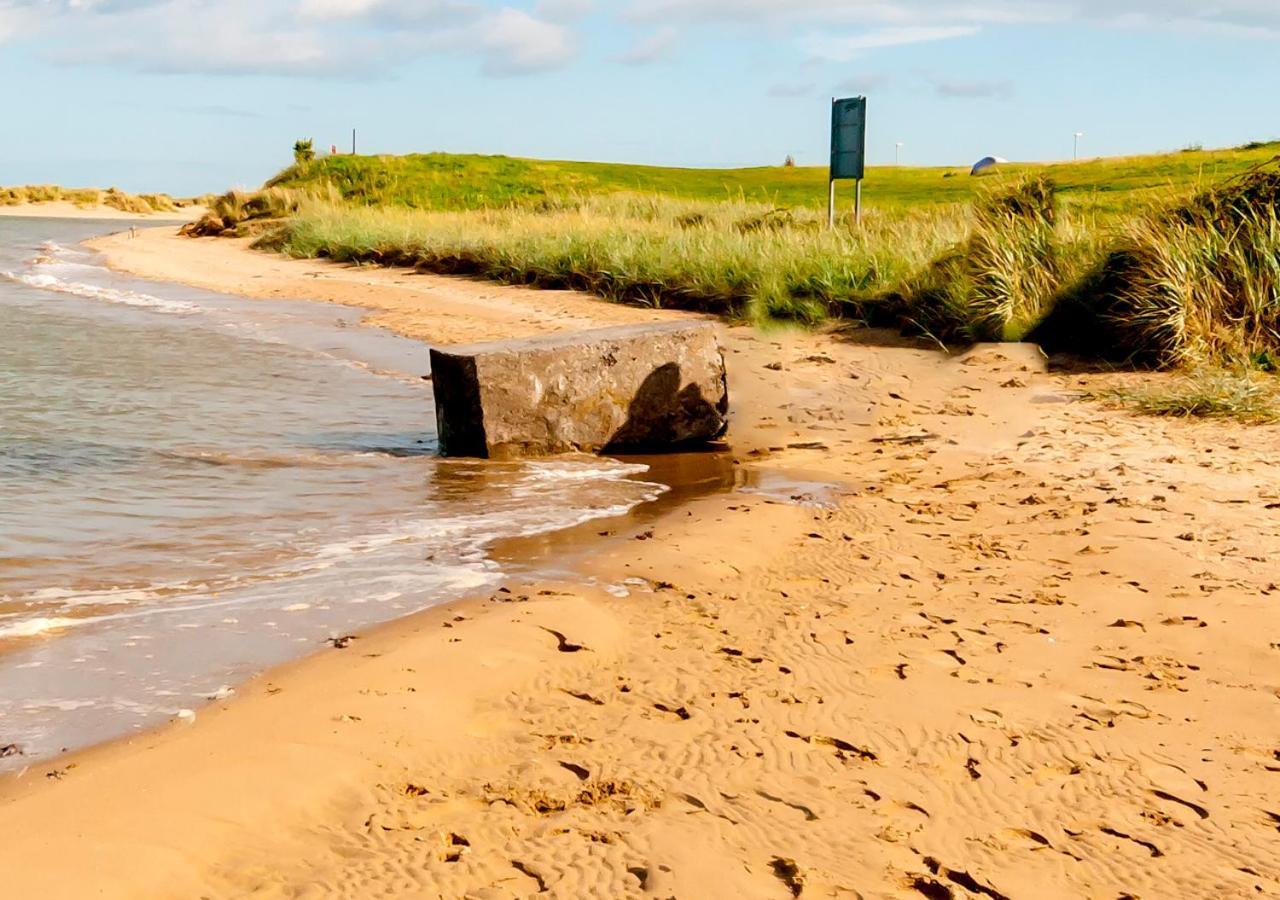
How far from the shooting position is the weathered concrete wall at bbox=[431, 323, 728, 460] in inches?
323

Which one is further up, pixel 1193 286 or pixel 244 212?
pixel 244 212

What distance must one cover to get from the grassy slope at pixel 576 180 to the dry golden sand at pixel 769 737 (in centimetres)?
2463

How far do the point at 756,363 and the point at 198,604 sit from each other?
682 cm

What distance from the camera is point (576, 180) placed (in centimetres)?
3881

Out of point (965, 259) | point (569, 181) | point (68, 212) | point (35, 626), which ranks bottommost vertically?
point (35, 626)

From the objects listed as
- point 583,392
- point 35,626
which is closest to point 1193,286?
point 583,392

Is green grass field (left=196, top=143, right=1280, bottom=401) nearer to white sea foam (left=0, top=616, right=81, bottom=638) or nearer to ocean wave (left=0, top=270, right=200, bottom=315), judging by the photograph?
ocean wave (left=0, top=270, right=200, bottom=315)

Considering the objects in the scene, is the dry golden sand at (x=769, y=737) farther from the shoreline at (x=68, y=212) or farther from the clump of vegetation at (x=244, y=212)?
the shoreline at (x=68, y=212)

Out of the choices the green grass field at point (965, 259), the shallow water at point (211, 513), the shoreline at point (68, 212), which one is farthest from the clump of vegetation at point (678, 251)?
the shoreline at point (68, 212)

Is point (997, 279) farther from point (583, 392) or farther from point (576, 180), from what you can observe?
point (576, 180)

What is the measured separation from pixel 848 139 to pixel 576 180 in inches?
752

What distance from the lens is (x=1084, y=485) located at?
7145mm

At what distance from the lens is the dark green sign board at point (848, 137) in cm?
2052

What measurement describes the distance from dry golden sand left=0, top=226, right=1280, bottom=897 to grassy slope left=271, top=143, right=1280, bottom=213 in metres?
24.6
